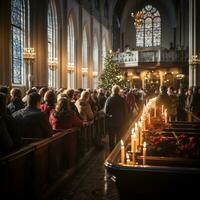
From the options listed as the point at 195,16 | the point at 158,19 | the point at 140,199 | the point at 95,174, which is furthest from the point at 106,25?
the point at 140,199

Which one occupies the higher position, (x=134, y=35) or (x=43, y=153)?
(x=134, y=35)

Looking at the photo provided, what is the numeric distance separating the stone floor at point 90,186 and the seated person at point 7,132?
134 centimetres

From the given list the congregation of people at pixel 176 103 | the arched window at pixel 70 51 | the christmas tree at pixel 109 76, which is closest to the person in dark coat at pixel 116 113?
the congregation of people at pixel 176 103

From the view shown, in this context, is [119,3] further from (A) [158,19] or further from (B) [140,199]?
(B) [140,199]

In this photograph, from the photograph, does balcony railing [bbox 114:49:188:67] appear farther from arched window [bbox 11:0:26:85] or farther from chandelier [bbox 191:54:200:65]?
arched window [bbox 11:0:26:85]

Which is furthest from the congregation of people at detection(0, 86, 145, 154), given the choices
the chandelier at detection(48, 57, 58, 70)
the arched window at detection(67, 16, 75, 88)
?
the arched window at detection(67, 16, 75, 88)

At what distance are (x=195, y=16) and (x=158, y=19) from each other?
24673 mm

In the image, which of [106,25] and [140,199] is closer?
[140,199]

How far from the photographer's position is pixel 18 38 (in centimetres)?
1953

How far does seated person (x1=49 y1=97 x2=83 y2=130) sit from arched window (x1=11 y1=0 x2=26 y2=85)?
39.9 ft

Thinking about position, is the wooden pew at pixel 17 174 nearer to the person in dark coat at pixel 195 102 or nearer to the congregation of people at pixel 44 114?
the congregation of people at pixel 44 114

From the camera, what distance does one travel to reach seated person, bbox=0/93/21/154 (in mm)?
4467

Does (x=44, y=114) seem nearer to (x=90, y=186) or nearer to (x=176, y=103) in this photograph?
(x=90, y=186)

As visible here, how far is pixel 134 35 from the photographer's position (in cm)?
4669
